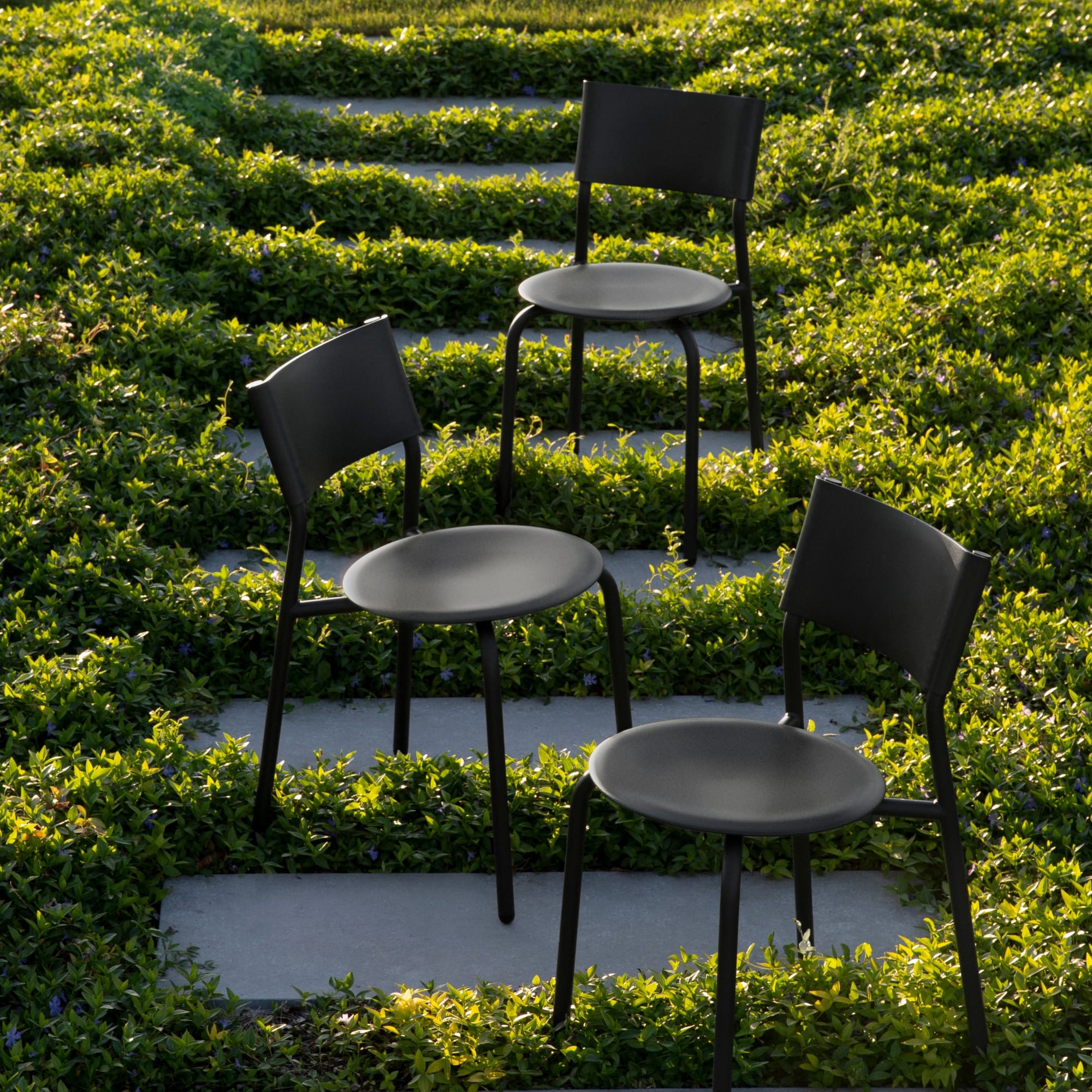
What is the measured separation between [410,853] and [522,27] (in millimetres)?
7794

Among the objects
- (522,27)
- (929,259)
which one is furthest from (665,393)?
(522,27)

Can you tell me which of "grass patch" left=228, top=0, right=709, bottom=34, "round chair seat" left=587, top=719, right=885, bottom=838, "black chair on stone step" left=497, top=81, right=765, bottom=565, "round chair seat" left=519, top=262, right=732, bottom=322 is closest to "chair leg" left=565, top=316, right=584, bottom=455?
"black chair on stone step" left=497, top=81, right=765, bottom=565

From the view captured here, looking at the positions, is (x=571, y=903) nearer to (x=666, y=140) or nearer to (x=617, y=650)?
(x=617, y=650)

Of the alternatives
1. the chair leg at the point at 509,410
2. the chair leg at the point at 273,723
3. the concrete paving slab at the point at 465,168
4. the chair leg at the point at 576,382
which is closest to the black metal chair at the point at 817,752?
the chair leg at the point at 273,723

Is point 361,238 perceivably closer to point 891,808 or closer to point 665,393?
point 665,393

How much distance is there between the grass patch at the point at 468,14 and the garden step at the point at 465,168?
2234 mm

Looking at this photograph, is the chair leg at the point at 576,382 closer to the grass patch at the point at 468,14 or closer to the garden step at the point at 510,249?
the garden step at the point at 510,249

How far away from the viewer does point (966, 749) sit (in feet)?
11.8

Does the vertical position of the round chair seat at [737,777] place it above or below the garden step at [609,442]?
above

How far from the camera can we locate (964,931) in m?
2.70

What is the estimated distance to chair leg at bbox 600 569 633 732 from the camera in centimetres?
330

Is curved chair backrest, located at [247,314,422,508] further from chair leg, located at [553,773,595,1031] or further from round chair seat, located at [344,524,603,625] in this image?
chair leg, located at [553,773,595,1031]

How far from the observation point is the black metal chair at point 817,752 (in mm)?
2414

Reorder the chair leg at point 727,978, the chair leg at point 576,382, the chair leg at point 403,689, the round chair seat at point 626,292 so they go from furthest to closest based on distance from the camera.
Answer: the chair leg at point 576,382 → the round chair seat at point 626,292 → the chair leg at point 403,689 → the chair leg at point 727,978
